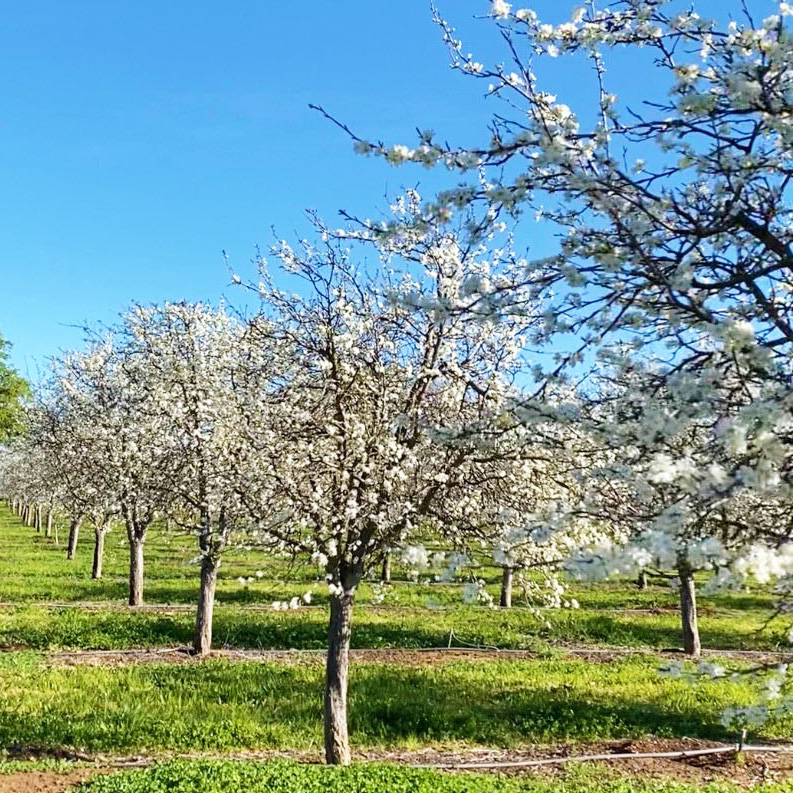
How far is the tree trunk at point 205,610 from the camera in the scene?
46.7 feet

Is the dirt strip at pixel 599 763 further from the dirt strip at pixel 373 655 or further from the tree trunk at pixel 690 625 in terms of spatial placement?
the tree trunk at pixel 690 625

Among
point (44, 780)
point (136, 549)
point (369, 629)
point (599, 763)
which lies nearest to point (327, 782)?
point (44, 780)

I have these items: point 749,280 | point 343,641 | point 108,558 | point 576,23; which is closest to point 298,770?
point 343,641

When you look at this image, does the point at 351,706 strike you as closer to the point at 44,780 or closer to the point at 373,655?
the point at 373,655

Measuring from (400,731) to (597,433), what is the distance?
7456 mm

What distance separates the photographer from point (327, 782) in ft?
22.7

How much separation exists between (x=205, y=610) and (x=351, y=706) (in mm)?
4910

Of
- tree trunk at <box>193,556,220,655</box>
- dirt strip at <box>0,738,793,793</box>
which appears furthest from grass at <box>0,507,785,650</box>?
dirt strip at <box>0,738,793,793</box>

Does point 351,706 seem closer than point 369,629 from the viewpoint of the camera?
Yes

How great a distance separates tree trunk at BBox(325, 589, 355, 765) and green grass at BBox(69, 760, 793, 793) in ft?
2.18

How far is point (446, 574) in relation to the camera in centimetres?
414

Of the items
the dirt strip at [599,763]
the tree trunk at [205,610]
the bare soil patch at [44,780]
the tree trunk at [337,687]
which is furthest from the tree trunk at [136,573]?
the tree trunk at [337,687]

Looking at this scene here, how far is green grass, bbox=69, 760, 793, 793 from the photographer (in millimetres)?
6742

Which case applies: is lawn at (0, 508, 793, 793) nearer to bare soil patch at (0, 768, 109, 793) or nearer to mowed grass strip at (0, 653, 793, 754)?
mowed grass strip at (0, 653, 793, 754)
